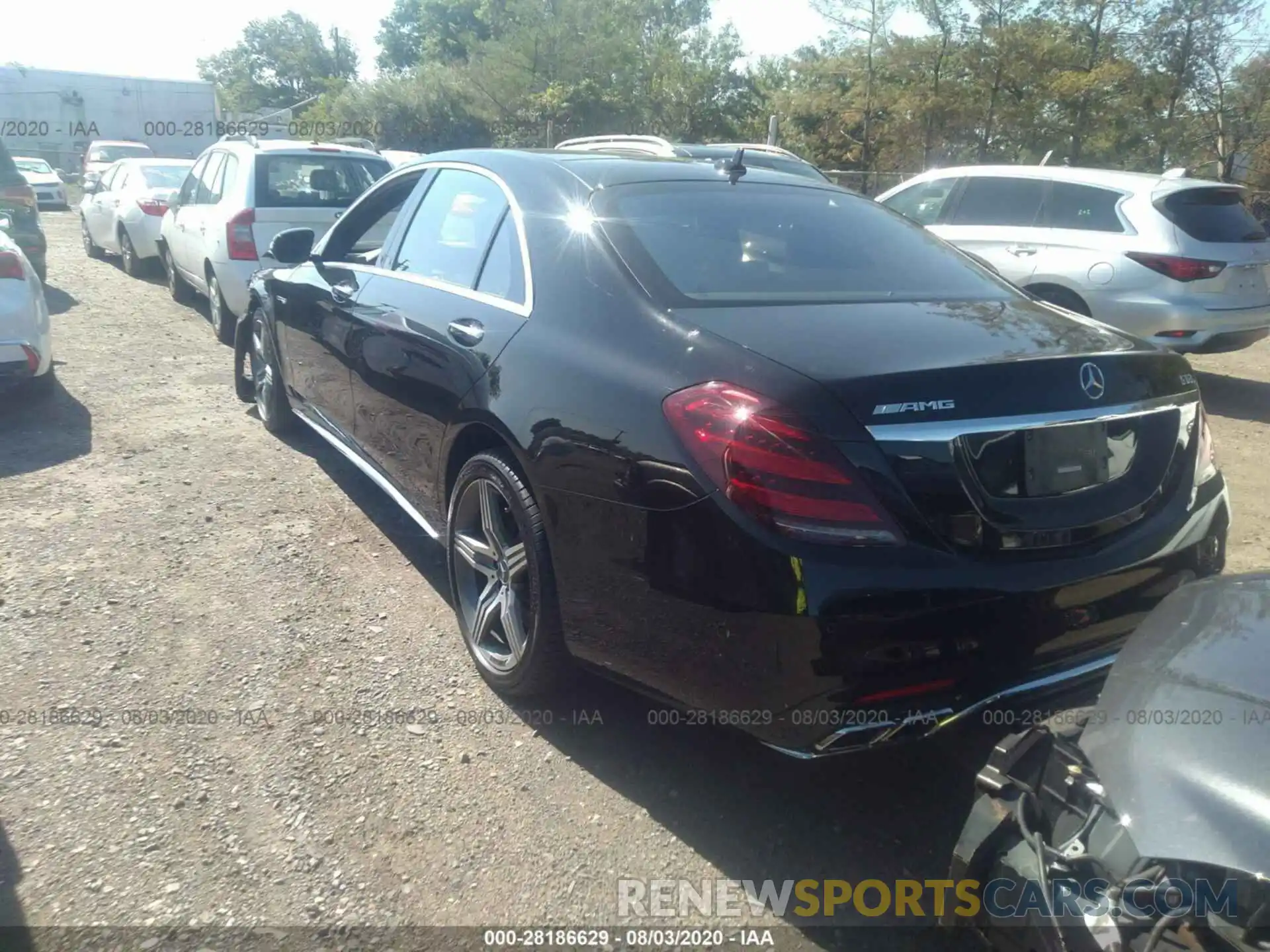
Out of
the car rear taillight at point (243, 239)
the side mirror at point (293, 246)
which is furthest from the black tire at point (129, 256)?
the side mirror at point (293, 246)

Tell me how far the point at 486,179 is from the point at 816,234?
1233mm

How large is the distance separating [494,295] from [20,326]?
4.34m

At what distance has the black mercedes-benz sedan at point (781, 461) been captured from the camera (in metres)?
2.33

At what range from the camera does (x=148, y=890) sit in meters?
2.49

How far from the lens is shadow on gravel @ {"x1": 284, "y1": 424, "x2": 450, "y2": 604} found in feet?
14.6

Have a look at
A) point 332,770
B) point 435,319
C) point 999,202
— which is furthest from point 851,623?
point 999,202

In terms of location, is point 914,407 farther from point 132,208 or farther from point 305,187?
point 132,208

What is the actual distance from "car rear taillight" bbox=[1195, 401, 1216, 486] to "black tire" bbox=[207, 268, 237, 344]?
7451mm

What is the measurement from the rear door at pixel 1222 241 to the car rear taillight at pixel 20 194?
34.8 feet

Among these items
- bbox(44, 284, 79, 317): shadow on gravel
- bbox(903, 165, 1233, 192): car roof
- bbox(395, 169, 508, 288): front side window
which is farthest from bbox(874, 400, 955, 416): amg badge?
bbox(44, 284, 79, 317): shadow on gravel

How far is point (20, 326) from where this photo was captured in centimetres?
625

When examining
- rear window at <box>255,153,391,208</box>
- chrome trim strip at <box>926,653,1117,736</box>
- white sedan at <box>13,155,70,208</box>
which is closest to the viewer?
chrome trim strip at <box>926,653,1117,736</box>

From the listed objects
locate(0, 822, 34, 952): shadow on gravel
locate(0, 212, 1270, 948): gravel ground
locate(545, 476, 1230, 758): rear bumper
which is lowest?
locate(0, 822, 34, 952): shadow on gravel

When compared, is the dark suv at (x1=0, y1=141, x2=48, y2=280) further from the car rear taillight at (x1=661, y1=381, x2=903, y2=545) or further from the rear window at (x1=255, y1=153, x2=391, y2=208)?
the car rear taillight at (x1=661, y1=381, x2=903, y2=545)
